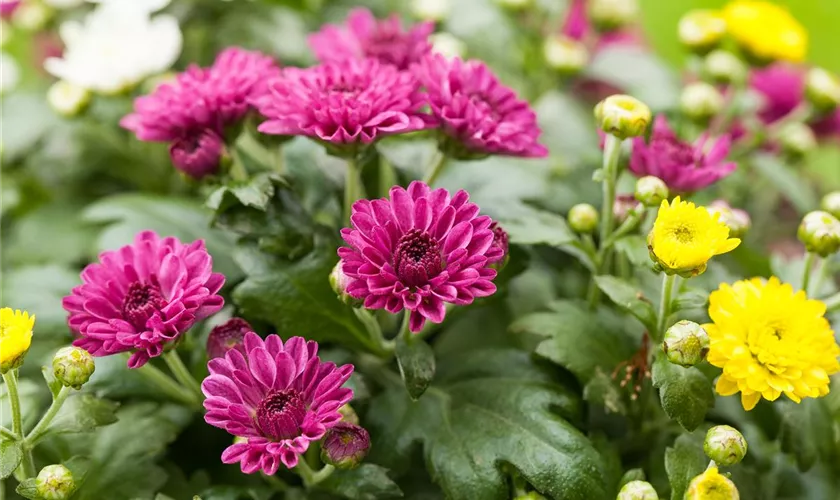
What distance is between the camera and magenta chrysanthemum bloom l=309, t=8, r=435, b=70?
0.91 metres

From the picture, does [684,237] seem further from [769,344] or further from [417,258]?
[417,258]

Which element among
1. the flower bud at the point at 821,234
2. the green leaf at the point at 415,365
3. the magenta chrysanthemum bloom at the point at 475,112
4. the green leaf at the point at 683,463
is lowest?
the green leaf at the point at 683,463

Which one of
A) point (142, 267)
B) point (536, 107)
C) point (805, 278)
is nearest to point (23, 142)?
point (142, 267)

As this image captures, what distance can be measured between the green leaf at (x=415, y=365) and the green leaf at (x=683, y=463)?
0.74ft

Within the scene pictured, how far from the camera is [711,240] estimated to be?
0.66 m

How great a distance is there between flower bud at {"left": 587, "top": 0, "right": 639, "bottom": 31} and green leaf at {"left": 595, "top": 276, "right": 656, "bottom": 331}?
663 mm

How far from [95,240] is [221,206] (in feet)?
1.19

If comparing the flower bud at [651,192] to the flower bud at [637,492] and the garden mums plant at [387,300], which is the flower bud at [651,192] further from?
the flower bud at [637,492]

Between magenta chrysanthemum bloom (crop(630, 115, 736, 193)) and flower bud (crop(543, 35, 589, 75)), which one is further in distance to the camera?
flower bud (crop(543, 35, 589, 75))

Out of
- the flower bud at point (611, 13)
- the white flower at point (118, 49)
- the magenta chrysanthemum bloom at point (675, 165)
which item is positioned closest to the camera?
the magenta chrysanthemum bloom at point (675, 165)

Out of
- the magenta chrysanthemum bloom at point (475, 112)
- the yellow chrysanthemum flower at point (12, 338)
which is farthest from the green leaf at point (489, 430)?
the yellow chrysanthemum flower at point (12, 338)

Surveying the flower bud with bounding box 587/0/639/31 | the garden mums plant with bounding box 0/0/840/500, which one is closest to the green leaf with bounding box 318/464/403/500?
the garden mums plant with bounding box 0/0/840/500

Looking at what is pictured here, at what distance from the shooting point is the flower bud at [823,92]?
3.81ft

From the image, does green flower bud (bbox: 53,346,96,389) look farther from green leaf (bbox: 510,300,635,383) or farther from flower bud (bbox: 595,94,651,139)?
flower bud (bbox: 595,94,651,139)
